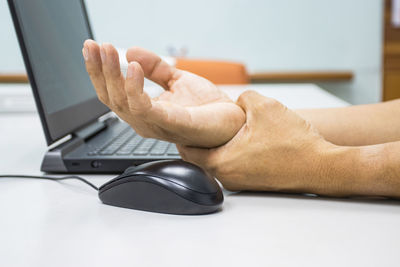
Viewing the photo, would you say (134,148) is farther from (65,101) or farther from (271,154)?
(271,154)

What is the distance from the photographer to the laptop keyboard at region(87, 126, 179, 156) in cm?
58

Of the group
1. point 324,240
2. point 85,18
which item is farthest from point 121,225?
point 85,18

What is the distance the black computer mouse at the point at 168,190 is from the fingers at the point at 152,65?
0.14m

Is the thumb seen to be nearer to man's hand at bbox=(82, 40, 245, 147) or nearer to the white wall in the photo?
man's hand at bbox=(82, 40, 245, 147)

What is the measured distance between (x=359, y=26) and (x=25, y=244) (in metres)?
2.94

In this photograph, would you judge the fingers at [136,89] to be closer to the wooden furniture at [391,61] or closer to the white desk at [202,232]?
the white desk at [202,232]

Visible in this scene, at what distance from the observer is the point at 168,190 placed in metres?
0.40

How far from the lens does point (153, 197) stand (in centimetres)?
41

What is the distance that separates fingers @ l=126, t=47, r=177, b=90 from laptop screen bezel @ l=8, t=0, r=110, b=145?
0.13 metres

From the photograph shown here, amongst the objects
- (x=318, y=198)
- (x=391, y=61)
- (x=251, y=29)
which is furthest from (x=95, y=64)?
(x=391, y=61)

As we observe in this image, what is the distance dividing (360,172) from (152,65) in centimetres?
26

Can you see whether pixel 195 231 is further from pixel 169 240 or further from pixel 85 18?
pixel 85 18

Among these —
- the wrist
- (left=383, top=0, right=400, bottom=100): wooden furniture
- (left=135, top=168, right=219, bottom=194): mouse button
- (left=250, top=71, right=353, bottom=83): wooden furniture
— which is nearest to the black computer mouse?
(left=135, top=168, right=219, bottom=194): mouse button

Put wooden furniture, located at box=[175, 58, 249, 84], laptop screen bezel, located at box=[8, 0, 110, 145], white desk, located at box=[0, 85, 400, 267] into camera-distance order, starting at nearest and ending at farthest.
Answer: white desk, located at box=[0, 85, 400, 267], laptop screen bezel, located at box=[8, 0, 110, 145], wooden furniture, located at box=[175, 58, 249, 84]
